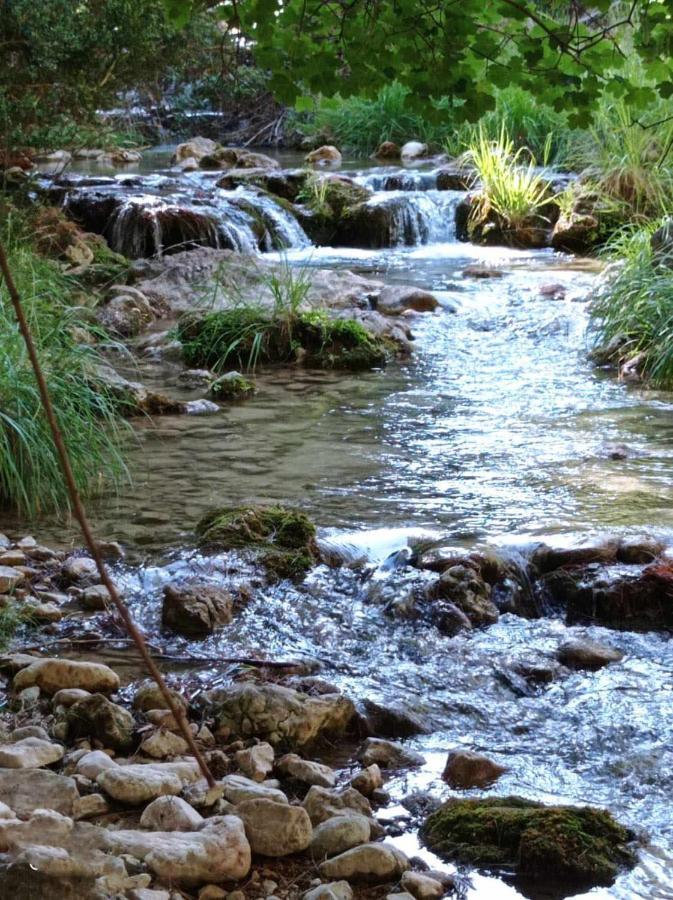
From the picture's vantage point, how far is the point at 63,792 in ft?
8.96

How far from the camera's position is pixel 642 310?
8219 mm

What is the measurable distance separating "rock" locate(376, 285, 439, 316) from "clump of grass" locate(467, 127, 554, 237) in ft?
11.8

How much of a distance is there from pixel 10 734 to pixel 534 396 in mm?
5107

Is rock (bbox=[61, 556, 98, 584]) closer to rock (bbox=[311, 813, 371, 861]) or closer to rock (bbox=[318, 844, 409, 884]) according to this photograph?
rock (bbox=[311, 813, 371, 861])

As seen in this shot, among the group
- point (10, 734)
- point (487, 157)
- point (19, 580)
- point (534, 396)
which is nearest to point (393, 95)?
point (487, 157)

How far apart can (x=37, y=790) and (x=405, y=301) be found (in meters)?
7.95

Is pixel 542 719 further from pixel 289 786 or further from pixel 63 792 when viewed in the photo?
pixel 63 792

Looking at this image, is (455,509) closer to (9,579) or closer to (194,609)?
(194,609)

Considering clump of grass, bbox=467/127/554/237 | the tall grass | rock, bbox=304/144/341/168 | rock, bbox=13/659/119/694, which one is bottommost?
rock, bbox=13/659/119/694

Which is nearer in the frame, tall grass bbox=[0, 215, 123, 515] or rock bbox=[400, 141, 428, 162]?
tall grass bbox=[0, 215, 123, 515]

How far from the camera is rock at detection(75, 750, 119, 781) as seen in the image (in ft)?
9.57

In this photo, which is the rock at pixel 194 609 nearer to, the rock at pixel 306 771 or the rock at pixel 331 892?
the rock at pixel 306 771

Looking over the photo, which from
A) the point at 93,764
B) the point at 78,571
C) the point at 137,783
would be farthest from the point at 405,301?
the point at 137,783

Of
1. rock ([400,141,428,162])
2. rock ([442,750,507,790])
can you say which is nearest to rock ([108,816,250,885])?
rock ([442,750,507,790])
